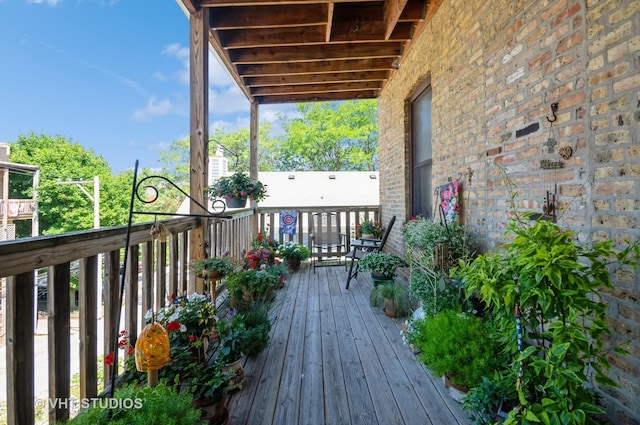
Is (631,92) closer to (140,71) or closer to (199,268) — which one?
(199,268)

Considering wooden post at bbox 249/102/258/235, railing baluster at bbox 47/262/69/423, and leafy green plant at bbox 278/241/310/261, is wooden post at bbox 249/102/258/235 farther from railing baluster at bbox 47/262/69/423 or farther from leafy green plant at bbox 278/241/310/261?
railing baluster at bbox 47/262/69/423

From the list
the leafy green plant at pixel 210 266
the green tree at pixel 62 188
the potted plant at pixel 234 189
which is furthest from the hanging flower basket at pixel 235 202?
the green tree at pixel 62 188

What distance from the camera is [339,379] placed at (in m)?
1.76

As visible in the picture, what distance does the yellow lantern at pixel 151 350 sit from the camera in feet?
3.88

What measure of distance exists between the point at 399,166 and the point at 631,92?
290 centimetres

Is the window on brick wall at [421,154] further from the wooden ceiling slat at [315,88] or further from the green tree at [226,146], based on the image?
the green tree at [226,146]

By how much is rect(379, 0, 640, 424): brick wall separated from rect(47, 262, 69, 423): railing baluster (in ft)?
7.19

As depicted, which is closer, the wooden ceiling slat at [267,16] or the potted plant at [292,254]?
the wooden ceiling slat at [267,16]

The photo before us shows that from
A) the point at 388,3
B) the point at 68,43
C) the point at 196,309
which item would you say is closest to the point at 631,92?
the point at 196,309

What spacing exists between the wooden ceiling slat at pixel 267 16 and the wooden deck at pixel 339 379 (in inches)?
111

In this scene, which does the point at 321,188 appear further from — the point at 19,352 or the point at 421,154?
the point at 19,352

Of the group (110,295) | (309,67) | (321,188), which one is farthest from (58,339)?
(321,188)

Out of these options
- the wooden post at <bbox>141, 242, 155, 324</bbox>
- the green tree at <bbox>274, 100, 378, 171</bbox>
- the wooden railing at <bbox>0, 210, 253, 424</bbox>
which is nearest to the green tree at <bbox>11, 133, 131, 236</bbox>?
the wooden post at <bbox>141, 242, 155, 324</bbox>

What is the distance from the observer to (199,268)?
7.55 feet
